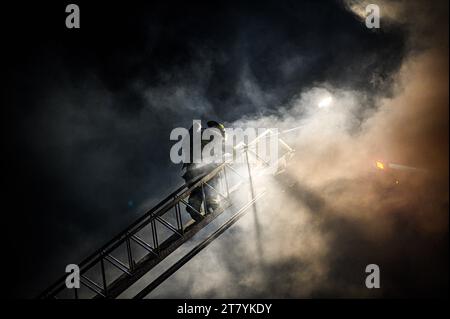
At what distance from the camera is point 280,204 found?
11320 millimetres

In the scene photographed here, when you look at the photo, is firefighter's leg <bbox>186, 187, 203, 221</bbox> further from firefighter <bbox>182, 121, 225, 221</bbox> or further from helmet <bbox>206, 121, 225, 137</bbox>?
helmet <bbox>206, 121, 225, 137</bbox>

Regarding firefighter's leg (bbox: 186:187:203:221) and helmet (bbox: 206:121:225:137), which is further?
helmet (bbox: 206:121:225:137)

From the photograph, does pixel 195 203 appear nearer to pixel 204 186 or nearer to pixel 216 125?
pixel 204 186

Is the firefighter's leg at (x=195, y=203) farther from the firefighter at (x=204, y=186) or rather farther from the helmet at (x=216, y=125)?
the helmet at (x=216, y=125)

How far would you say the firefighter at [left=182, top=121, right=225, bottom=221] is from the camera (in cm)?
705

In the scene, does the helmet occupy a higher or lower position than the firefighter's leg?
higher

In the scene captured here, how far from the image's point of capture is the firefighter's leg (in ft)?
22.8

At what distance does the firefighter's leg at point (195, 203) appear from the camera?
22.8 feet

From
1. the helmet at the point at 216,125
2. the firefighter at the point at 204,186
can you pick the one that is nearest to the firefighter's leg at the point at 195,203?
the firefighter at the point at 204,186

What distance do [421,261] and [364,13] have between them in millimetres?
7363

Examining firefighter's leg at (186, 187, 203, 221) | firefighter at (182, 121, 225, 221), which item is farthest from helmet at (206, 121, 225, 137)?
firefighter's leg at (186, 187, 203, 221)
